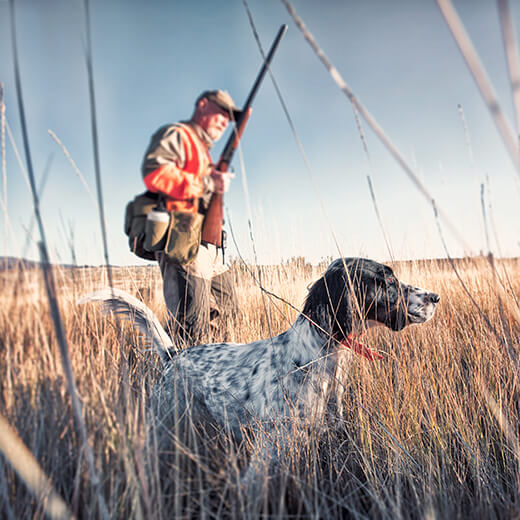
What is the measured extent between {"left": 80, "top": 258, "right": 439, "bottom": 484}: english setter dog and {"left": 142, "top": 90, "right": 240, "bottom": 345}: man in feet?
2.45

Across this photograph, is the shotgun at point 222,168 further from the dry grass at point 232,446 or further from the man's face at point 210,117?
the dry grass at point 232,446

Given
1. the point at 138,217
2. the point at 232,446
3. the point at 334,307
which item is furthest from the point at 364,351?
the point at 138,217

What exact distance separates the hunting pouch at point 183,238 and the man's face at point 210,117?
105 centimetres

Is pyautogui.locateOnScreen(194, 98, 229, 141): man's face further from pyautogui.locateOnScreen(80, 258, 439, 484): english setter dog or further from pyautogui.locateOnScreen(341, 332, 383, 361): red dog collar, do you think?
pyautogui.locateOnScreen(341, 332, 383, 361): red dog collar

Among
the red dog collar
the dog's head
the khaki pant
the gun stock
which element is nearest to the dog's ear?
the dog's head

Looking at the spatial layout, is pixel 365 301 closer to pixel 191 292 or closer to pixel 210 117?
pixel 191 292

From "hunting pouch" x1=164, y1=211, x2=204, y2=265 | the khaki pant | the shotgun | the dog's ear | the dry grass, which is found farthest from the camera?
the shotgun

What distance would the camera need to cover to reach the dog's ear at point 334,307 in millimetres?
1809

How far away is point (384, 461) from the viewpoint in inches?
49.9

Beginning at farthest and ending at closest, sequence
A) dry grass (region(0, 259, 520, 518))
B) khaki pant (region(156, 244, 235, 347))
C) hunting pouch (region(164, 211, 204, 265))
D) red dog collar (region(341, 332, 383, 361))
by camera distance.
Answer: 1. khaki pant (region(156, 244, 235, 347))
2. hunting pouch (region(164, 211, 204, 265))
3. red dog collar (region(341, 332, 383, 361))
4. dry grass (region(0, 259, 520, 518))

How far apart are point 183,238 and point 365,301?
1589mm

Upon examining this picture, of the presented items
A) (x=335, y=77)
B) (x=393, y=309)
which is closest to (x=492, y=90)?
(x=335, y=77)

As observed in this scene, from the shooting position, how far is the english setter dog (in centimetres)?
168

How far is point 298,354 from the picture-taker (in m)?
1.81
